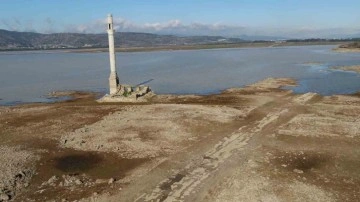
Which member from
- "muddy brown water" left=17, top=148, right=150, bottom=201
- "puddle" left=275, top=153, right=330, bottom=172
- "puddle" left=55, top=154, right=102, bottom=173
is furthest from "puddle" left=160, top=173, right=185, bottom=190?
"puddle" left=275, top=153, right=330, bottom=172

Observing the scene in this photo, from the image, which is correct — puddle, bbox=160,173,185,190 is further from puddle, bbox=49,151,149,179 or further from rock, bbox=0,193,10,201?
rock, bbox=0,193,10,201

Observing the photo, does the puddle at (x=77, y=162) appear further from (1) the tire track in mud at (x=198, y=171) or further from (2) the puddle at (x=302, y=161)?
(2) the puddle at (x=302, y=161)

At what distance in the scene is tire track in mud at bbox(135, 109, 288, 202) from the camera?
16.9 meters

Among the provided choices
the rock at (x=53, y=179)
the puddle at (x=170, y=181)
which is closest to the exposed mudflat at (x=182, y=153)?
the puddle at (x=170, y=181)

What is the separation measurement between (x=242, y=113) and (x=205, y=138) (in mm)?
8691

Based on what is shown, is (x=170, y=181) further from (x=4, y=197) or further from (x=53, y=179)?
(x=4, y=197)

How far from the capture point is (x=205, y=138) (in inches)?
1029

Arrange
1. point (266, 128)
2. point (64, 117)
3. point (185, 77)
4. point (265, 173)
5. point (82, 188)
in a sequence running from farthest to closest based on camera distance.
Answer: point (185, 77) < point (64, 117) < point (266, 128) < point (265, 173) < point (82, 188)

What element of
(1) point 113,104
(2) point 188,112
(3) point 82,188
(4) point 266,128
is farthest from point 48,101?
(3) point 82,188

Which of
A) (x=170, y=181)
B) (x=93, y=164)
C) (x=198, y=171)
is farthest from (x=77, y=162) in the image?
(x=198, y=171)

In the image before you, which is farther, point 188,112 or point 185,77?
point 185,77

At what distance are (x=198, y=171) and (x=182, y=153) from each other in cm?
338

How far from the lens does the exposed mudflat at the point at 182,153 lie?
57.8 feet

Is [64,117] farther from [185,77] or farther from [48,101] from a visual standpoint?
[185,77]
